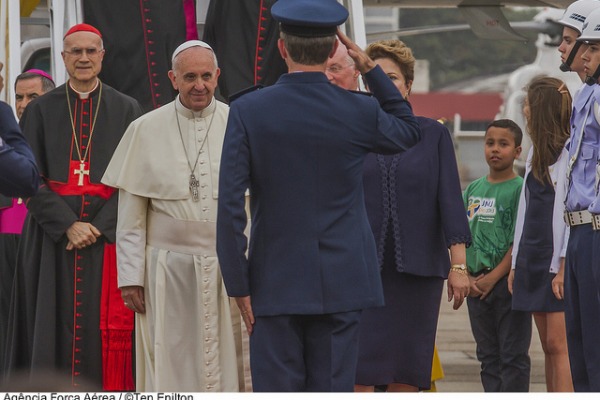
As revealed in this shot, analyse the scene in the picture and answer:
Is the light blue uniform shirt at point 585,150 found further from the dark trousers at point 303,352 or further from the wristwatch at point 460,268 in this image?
the dark trousers at point 303,352

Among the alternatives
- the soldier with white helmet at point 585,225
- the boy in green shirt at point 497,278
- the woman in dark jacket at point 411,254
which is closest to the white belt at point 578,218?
the soldier with white helmet at point 585,225

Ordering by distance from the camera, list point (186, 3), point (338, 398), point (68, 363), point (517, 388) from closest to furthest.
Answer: point (338, 398)
point (68, 363)
point (517, 388)
point (186, 3)

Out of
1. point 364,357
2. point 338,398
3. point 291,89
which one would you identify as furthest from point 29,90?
point 338,398

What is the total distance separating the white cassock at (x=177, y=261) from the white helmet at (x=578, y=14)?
160cm

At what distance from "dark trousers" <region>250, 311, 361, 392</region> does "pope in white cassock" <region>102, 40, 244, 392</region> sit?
138 cm

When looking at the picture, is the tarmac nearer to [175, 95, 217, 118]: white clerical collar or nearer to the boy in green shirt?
the boy in green shirt

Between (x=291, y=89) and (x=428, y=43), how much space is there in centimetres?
8929

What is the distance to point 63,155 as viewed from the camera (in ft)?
21.5

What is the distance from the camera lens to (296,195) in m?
4.51

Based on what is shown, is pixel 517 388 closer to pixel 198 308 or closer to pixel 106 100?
pixel 198 308

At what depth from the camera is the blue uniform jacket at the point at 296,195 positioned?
4516mm

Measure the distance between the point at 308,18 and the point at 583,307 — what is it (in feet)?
6.13

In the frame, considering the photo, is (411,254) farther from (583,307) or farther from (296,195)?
(296,195)

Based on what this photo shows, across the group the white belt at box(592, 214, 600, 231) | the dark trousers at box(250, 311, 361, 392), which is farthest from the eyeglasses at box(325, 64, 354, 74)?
the dark trousers at box(250, 311, 361, 392)
